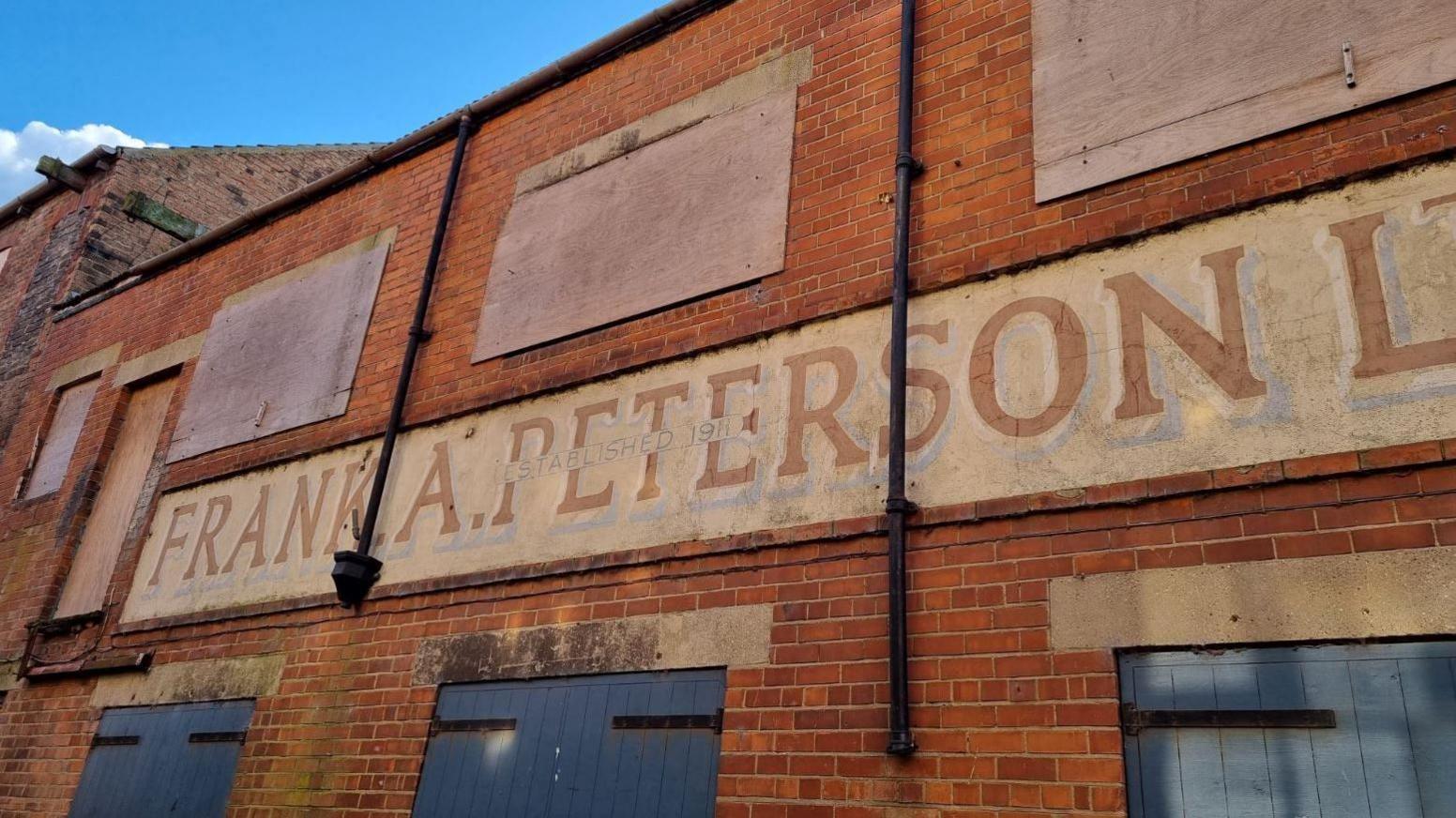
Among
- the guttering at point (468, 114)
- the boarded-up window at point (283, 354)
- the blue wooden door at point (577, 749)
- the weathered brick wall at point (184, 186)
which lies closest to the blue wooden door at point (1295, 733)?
the blue wooden door at point (577, 749)

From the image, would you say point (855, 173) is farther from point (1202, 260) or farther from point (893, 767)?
point (893, 767)

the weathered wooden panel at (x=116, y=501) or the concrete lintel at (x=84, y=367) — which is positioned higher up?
the concrete lintel at (x=84, y=367)

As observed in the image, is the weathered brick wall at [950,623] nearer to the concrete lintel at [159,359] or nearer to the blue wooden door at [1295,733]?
the blue wooden door at [1295,733]

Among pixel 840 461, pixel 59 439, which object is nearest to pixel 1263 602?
pixel 840 461

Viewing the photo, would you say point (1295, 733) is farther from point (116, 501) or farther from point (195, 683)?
point (116, 501)

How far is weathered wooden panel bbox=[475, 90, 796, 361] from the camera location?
5.90 meters

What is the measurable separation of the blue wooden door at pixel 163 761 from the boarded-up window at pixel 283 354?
204cm

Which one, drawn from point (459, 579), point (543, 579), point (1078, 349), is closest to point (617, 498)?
point (543, 579)

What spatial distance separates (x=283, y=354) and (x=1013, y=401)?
598cm

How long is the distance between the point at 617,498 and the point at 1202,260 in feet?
9.87

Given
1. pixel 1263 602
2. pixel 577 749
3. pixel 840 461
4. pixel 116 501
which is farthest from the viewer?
pixel 116 501

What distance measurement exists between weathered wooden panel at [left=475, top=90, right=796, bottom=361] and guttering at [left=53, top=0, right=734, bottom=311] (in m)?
0.98

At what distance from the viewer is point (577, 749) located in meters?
5.05

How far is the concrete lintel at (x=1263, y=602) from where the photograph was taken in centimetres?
338
